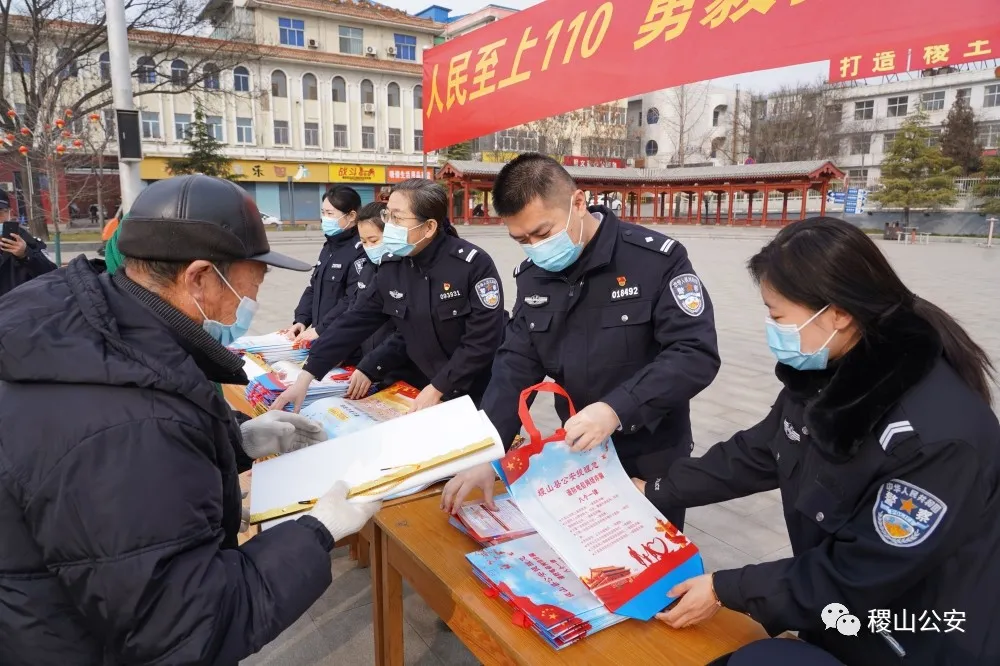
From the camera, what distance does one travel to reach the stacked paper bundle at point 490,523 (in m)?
1.51

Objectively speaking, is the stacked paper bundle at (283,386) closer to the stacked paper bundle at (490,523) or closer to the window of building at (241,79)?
the stacked paper bundle at (490,523)

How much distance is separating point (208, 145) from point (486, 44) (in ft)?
91.3

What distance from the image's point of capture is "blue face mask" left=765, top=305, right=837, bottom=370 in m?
1.20

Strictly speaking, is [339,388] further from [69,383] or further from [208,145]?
[208,145]

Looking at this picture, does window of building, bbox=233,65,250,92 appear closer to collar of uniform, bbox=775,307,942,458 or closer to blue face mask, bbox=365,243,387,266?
blue face mask, bbox=365,243,387,266

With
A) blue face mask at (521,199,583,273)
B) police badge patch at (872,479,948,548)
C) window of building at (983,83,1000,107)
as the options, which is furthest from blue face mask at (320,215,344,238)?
window of building at (983,83,1000,107)

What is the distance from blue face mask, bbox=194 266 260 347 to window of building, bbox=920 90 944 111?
43.0 meters

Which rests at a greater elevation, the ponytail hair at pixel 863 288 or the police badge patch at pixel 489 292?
the ponytail hair at pixel 863 288

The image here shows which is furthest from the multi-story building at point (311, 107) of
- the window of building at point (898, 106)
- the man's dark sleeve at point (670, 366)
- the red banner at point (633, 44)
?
the man's dark sleeve at point (670, 366)

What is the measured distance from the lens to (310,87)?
31969 millimetres

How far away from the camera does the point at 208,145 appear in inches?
1033

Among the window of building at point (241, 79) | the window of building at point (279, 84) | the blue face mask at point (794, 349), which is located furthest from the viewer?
the window of building at point (279, 84)

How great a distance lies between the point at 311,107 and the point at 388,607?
3373 centimetres

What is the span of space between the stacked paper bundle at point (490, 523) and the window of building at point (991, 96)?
1668 inches
